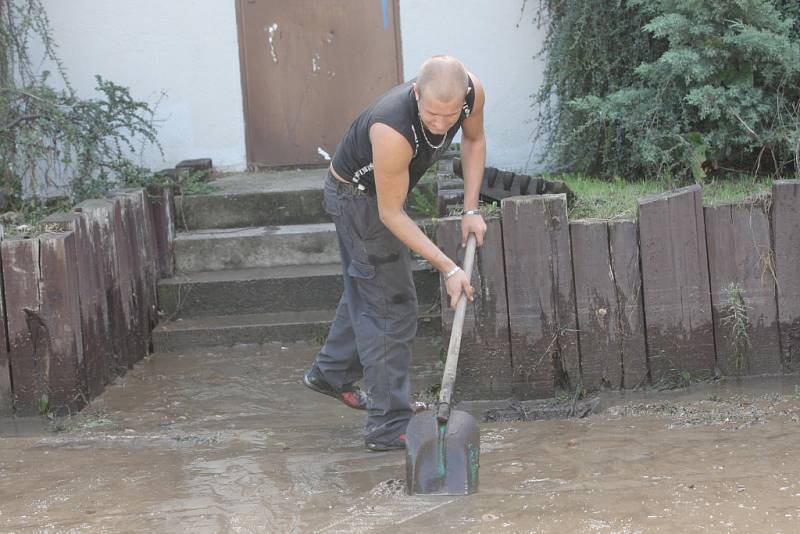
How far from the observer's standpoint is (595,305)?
5379 mm

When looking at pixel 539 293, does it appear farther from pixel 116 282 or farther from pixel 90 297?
pixel 116 282

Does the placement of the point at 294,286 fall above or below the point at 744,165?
below

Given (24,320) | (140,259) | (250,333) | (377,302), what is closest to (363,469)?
(377,302)

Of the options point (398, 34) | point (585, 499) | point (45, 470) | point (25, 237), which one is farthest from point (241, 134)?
point (585, 499)

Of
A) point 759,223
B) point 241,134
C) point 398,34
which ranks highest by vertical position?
point 398,34

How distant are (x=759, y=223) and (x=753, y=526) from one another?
2182 mm

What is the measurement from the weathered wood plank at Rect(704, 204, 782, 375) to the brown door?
4017 mm

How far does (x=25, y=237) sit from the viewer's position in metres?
5.61

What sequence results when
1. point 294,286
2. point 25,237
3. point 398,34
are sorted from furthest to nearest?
point 398,34, point 294,286, point 25,237

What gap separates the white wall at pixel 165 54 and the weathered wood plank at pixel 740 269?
4661 millimetres

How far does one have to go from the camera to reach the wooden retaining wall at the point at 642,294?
5.34 m

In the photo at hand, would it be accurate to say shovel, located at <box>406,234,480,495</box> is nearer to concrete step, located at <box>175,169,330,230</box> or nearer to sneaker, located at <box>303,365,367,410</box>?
sneaker, located at <box>303,365,367,410</box>

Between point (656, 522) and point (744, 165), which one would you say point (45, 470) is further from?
point (744, 165)

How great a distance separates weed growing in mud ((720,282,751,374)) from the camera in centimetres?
539
